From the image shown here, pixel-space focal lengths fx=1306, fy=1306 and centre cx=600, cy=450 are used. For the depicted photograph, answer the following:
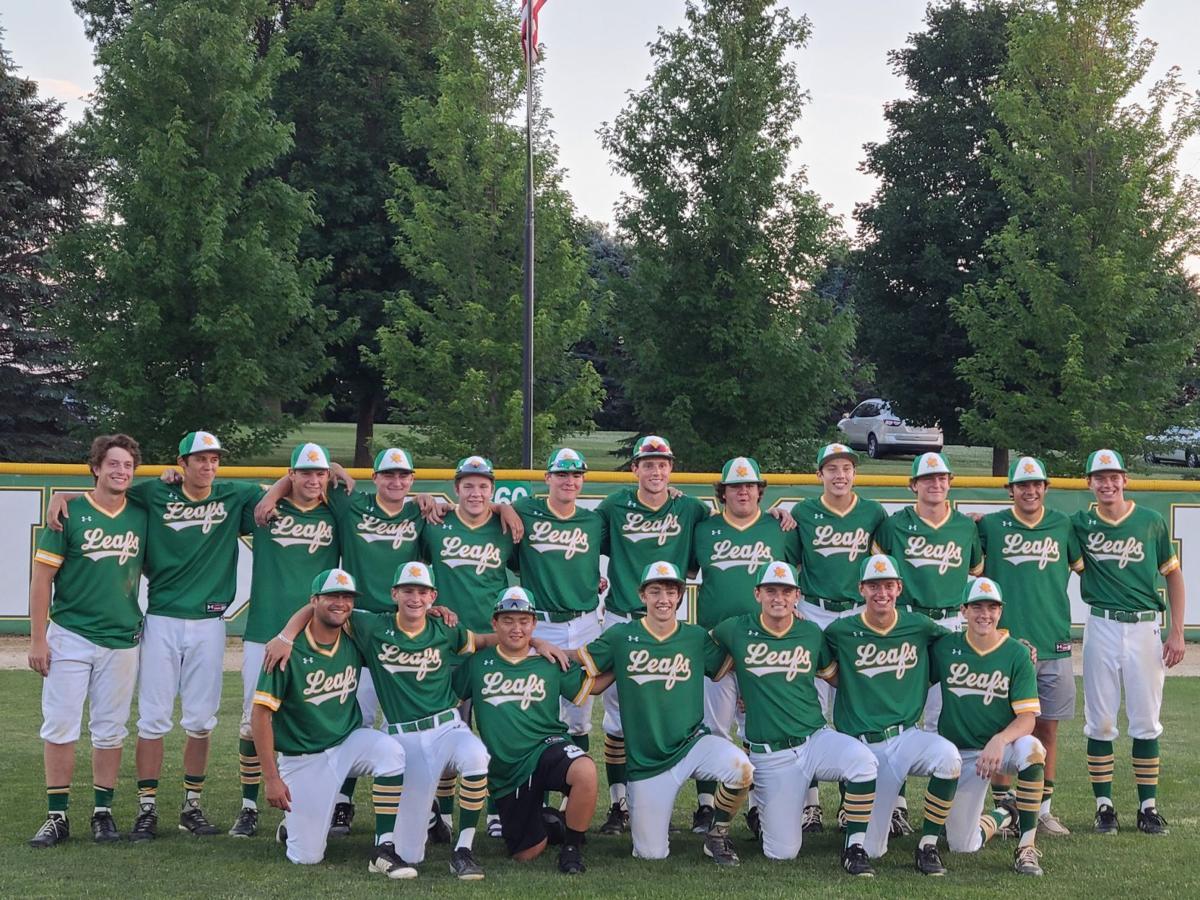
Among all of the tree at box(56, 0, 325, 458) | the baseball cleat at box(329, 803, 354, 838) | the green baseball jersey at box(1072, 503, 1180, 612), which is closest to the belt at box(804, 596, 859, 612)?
the green baseball jersey at box(1072, 503, 1180, 612)

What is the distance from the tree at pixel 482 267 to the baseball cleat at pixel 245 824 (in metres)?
13.9

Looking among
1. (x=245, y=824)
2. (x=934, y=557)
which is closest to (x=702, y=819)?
(x=934, y=557)

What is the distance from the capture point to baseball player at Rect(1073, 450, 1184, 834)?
306 inches

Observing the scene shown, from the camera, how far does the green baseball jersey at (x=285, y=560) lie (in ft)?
24.4

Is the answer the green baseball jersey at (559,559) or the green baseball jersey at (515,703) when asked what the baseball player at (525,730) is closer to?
the green baseball jersey at (515,703)

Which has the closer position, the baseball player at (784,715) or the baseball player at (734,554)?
the baseball player at (784,715)

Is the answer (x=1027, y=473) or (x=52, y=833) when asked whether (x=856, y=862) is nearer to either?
(x=1027, y=473)

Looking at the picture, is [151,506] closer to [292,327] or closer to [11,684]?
[11,684]

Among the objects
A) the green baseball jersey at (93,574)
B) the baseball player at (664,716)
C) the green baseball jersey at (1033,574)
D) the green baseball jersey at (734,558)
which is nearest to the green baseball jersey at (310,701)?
the green baseball jersey at (93,574)

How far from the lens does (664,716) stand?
7.02 meters

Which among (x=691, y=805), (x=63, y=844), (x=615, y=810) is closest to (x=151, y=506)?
(x=63, y=844)

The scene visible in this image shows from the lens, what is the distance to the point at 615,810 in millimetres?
7676

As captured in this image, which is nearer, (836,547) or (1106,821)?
(1106,821)

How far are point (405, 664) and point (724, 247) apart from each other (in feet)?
55.2
